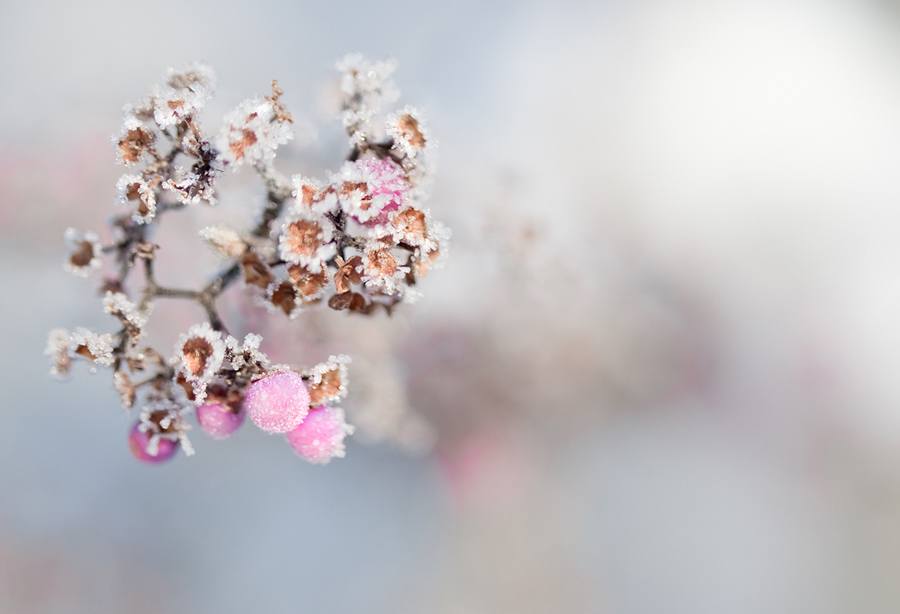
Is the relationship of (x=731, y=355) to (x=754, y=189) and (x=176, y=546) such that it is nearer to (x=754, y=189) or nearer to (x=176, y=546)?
(x=754, y=189)

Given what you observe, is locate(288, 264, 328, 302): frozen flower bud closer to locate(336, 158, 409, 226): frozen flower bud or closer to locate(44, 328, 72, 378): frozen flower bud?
locate(336, 158, 409, 226): frozen flower bud

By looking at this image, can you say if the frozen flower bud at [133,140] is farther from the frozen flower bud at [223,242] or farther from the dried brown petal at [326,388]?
the dried brown petal at [326,388]

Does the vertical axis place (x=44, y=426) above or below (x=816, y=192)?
below

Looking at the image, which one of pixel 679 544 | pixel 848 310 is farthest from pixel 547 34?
pixel 679 544

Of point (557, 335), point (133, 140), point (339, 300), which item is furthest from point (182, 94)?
point (557, 335)

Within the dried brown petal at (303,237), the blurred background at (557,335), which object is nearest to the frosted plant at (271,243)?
the dried brown petal at (303,237)

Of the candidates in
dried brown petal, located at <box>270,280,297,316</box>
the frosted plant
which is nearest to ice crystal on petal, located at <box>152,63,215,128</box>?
the frosted plant

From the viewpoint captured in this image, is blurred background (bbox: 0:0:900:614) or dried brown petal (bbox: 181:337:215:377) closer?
dried brown petal (bbox: 181:337:215:377)
